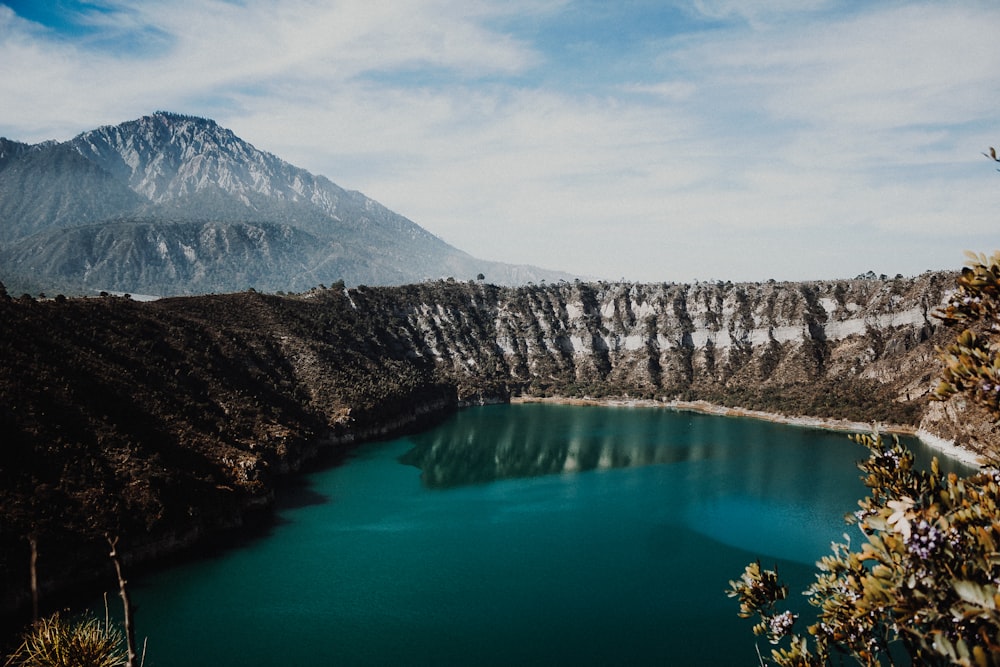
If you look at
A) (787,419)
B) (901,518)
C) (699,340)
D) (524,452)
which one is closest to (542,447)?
(524,452)

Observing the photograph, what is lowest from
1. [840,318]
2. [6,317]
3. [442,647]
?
[442,647]

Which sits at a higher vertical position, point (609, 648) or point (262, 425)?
point (262, 425)

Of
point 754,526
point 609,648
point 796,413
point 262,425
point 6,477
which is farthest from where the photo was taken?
point 796,413

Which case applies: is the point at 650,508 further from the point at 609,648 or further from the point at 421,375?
the point at 421,375

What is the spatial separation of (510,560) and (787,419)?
69.4 m

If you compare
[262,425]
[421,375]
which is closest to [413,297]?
[421,375]

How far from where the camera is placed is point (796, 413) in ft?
314

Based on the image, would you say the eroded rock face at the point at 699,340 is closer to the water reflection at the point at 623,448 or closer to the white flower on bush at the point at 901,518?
the water reflection at the point at 623,448

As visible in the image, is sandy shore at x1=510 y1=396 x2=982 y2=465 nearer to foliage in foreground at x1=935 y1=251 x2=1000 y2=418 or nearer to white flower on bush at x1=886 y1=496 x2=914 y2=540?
foliage in foreground at x1=935 y1=251 x2=1000 y2=418

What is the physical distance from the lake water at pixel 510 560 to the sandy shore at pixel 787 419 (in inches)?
283

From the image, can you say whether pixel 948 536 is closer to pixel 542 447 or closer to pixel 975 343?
pixel 975 343

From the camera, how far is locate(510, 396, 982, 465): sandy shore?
7279cm

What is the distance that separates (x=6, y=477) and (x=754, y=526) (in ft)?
181

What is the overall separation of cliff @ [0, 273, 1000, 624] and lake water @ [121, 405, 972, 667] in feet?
19.0
